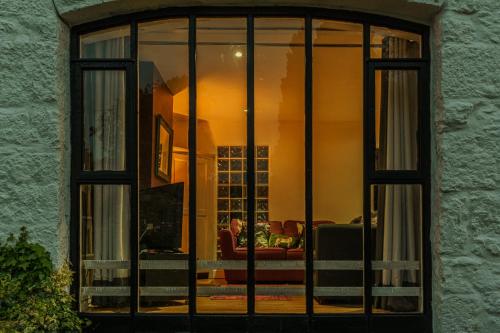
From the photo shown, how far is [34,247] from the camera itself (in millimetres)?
5828

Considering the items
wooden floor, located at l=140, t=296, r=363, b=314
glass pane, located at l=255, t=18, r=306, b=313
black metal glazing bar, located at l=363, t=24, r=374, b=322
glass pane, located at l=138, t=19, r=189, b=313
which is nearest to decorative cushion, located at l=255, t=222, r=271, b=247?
glass pane, located at l=255, t=18, r=306, b=313

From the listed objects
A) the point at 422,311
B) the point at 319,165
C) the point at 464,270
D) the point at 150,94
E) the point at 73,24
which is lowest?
the point at 422,311

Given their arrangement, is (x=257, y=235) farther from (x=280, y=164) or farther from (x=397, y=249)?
(x=397, y=249)

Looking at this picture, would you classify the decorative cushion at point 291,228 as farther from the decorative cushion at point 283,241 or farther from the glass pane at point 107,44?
the glass pane at point 107,44

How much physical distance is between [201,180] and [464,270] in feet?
8.37

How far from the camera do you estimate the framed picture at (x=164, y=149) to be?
6492 millimetres

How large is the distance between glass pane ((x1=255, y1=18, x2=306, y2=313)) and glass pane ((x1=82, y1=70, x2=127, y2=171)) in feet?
4.31

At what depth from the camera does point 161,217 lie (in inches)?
258

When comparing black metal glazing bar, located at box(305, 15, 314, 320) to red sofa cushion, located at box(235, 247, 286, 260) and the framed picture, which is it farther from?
the framed picture

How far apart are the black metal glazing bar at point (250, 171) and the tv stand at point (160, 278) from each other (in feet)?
1.97

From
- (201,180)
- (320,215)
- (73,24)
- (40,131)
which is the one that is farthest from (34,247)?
(320,215)

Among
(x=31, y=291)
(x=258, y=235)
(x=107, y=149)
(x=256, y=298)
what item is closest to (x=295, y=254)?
(x=258, y=235)

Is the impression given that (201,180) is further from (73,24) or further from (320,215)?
(73,24)

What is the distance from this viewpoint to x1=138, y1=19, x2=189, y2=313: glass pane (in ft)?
21.1
